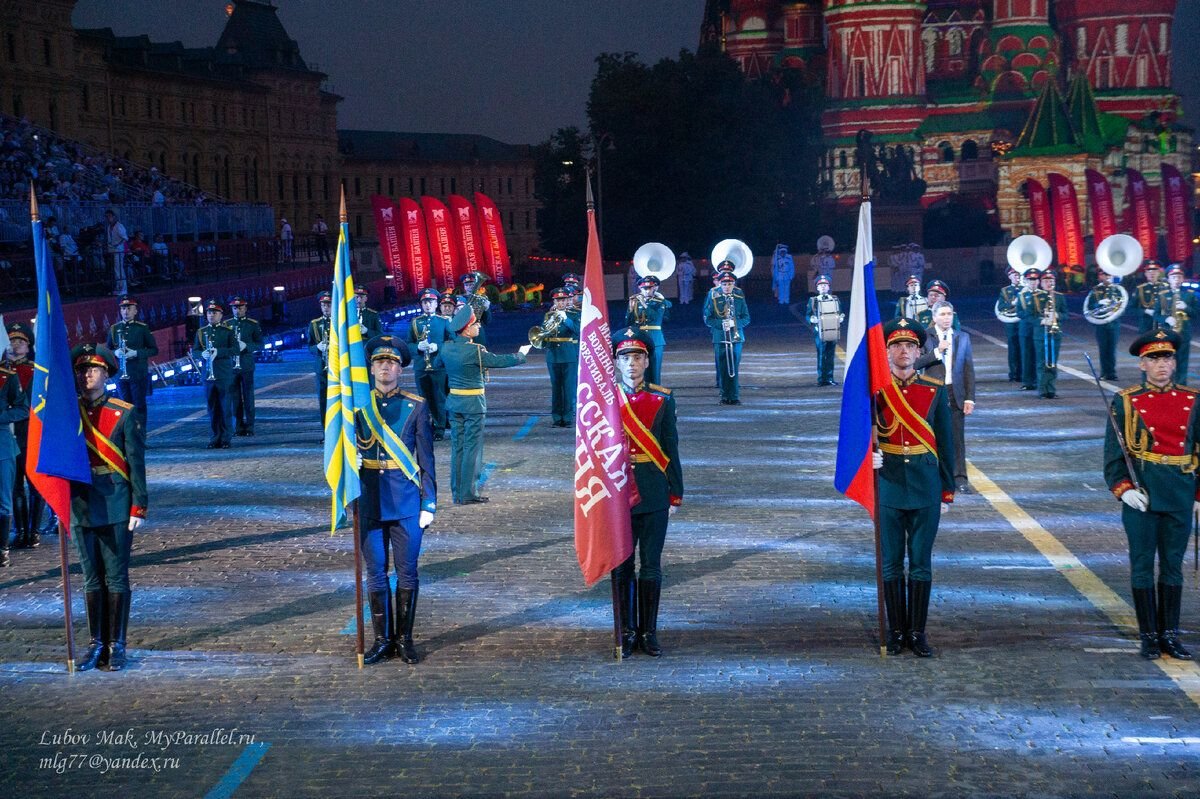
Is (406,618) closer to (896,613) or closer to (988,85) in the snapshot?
(896,613)

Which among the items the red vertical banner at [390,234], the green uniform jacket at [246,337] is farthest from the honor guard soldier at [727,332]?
the red vertical banner at [390,234]

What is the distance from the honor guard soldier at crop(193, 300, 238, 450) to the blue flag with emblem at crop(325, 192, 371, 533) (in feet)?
34.9

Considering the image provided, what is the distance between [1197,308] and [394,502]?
56.5ft

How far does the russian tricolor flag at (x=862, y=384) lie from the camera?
10.1 metres

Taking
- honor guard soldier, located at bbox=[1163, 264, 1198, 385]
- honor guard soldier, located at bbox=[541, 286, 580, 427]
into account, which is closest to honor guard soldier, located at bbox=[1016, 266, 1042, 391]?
honor guard soldier, located at bbox=[1163, 264, 1198, 385]

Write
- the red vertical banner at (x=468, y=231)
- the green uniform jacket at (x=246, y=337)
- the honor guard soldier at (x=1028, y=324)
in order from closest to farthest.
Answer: the green uniform jacket at (x=246, y=337), the honor guard soldier at (x=1028, y=324), the red vertical banner at (x=468, y=231)

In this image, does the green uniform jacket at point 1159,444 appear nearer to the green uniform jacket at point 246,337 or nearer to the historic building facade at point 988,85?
the green uniform jacket at point 246,337

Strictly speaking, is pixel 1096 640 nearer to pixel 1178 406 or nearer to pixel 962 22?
pixel 1178 406

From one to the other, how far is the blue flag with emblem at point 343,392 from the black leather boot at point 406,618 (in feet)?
2.18

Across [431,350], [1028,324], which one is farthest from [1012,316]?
[431,350]

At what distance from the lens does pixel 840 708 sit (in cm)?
896

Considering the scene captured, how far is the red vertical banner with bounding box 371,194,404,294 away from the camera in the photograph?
4841 cm

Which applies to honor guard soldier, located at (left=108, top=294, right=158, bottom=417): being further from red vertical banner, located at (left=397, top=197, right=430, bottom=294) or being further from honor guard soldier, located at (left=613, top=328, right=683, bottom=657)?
red vertical banner, located at (left=397, top=197, right=430, bottom=294)

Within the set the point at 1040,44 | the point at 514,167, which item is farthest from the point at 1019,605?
the point at 514,167
